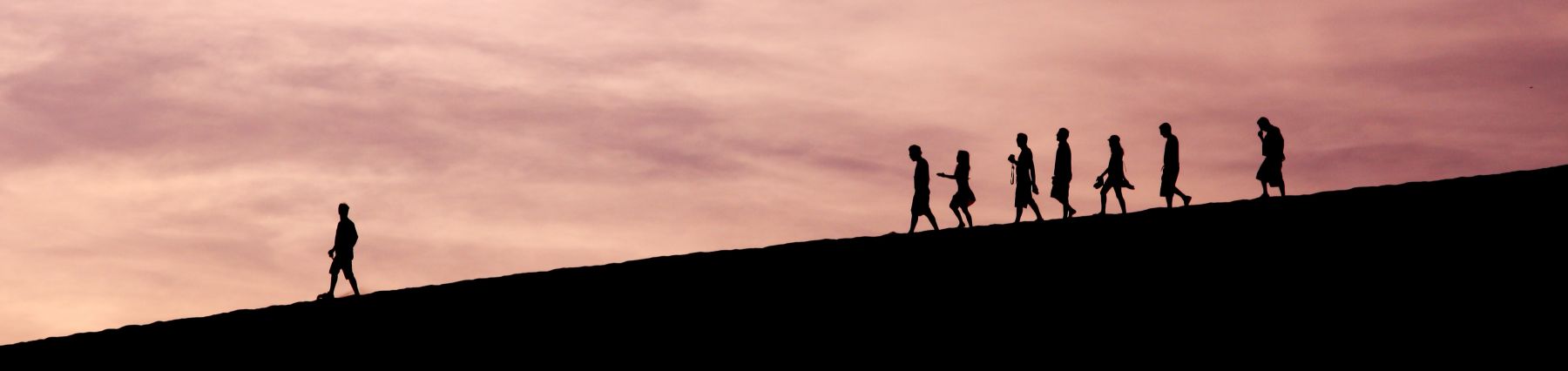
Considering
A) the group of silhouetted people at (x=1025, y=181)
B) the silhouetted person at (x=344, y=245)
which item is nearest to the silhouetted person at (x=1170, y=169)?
the group of silhouetted people at (x=1025, y=181)

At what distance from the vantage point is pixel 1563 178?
60.6ft

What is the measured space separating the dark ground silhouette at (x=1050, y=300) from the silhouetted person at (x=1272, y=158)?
0.39 metres

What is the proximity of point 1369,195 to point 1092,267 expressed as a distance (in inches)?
123

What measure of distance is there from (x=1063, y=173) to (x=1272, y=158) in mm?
2154

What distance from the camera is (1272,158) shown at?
802 inches

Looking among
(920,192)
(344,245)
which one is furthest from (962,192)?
(344,245)

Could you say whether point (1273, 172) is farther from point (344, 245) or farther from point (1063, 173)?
point (344, 245)

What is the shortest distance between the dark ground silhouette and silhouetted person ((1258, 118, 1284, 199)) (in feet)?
1.29

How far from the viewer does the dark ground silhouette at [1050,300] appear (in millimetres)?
15672

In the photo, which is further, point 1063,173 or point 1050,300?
point 1063,173

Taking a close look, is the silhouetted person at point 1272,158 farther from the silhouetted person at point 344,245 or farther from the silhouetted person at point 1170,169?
the silhouetted person at point 344,245

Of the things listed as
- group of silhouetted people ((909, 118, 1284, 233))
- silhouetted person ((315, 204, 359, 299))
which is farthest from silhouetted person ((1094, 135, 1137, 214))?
silhouetted person ((315, 204, 359, 299))

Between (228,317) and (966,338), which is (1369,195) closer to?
(966,338)

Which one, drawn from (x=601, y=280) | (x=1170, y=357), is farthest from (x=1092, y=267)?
(x=601, y=280)
